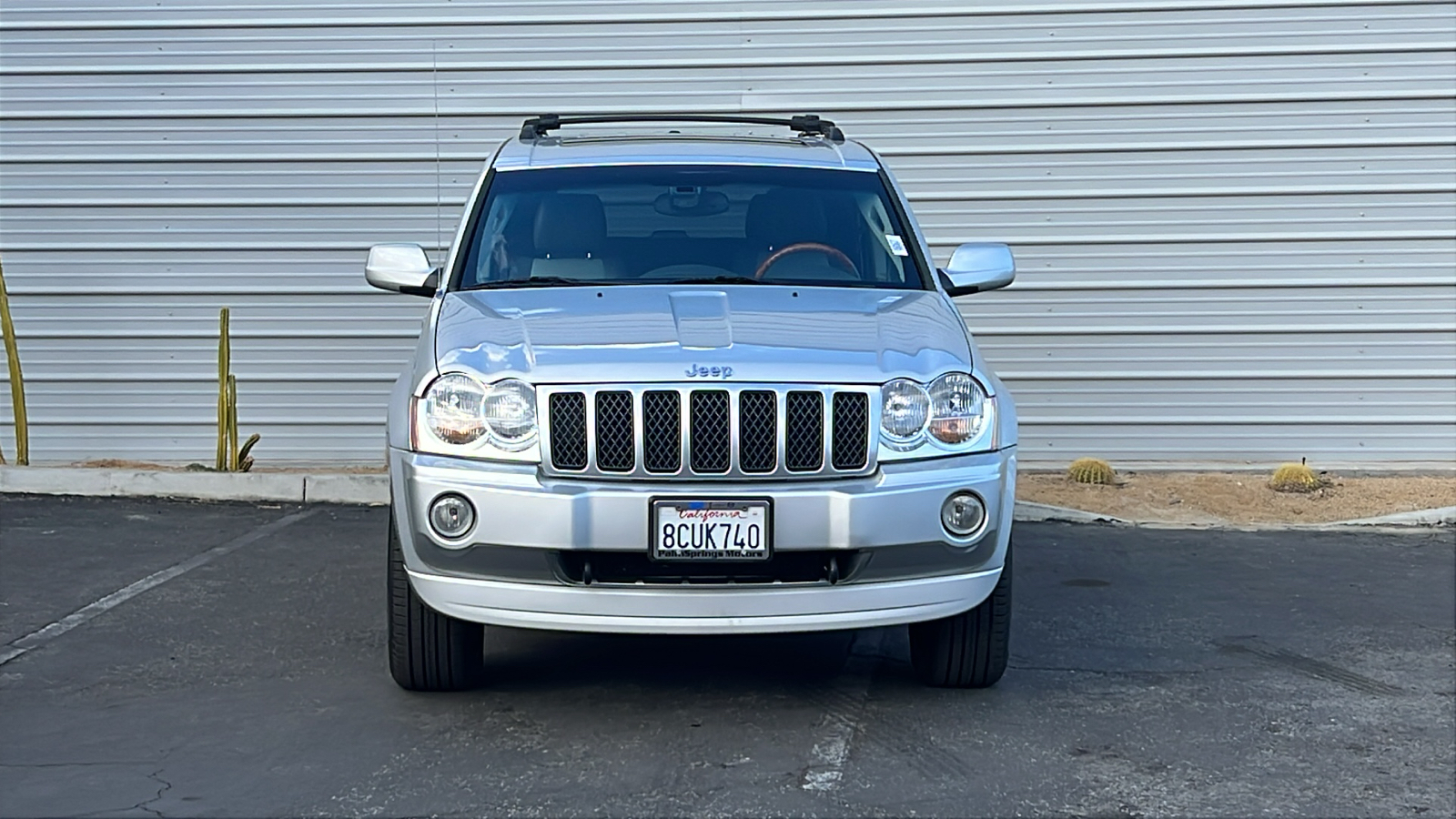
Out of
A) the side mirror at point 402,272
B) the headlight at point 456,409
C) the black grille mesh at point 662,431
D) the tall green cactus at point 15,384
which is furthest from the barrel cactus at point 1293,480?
the tall green cactus at point 15,384

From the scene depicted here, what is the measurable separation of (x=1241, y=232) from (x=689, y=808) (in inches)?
293

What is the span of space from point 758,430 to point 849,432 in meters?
0.25

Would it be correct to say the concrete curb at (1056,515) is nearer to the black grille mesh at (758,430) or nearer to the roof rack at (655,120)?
the roof rack at (655,120)

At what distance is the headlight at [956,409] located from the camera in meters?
4.84

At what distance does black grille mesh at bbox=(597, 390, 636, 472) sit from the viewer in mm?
4648

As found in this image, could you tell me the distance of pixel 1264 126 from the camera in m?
10.5

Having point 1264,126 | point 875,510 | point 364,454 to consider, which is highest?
point 1264,126

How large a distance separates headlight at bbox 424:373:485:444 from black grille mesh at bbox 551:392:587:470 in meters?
0.21

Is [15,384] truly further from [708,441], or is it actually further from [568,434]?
[708,441]

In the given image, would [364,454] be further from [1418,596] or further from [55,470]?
[1418,596]

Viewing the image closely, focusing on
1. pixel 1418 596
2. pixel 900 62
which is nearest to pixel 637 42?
pixel 900 62

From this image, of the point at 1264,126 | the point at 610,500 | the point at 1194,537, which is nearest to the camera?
the point at 610,500

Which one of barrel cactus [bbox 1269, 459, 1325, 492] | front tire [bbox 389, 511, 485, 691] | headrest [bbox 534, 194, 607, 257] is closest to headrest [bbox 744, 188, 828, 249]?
headrest [bbox 534, 194, 607, 257]

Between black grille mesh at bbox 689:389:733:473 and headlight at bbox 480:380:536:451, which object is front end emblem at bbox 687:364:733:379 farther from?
headlight at bbox 480:380:536:451
